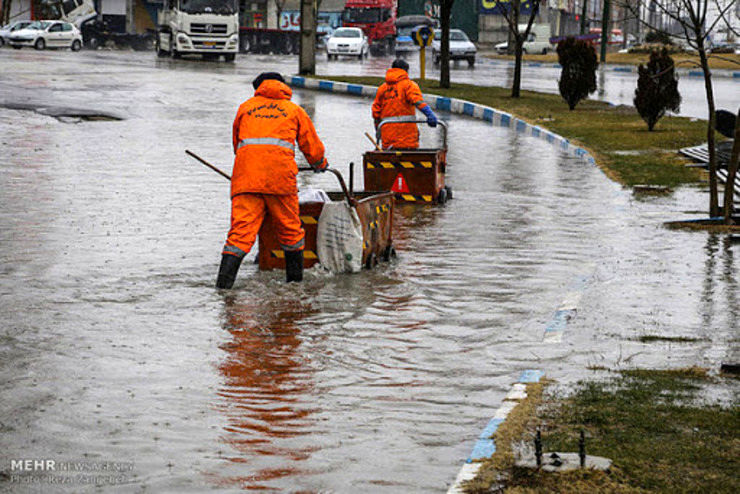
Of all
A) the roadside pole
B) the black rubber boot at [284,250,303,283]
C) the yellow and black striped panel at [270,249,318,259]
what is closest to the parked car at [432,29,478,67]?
the roadside pole

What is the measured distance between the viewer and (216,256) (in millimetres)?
9828

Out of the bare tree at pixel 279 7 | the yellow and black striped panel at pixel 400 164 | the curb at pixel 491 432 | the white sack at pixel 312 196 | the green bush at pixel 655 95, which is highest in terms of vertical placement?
the bare tree at pixel 279 7

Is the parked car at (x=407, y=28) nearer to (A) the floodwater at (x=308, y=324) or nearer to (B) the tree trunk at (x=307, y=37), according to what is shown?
(B) the tree trunk at (x=307, y=37)

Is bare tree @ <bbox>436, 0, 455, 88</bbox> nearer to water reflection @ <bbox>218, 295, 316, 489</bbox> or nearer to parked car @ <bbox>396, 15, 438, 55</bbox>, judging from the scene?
water reflection @ <bbox>218, 295, 316, 489</bbox>

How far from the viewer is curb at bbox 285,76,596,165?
1964 cm

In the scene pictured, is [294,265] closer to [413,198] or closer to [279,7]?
[413,198]

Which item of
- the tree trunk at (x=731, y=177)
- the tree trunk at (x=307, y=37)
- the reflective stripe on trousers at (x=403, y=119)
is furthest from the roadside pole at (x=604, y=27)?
the tree trunk at (x=731, y=177)

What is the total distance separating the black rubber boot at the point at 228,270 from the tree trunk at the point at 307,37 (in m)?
26.4

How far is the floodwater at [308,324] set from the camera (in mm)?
5215

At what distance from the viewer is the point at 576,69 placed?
1042 inches

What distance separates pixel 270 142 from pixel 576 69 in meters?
19.0

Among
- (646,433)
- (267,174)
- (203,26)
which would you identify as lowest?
(646,433)

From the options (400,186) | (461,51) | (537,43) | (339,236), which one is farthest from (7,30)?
(339,236)

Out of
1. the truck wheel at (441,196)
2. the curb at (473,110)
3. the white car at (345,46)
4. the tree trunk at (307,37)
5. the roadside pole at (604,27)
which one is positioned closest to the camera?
the truck wheel at (441,196)
